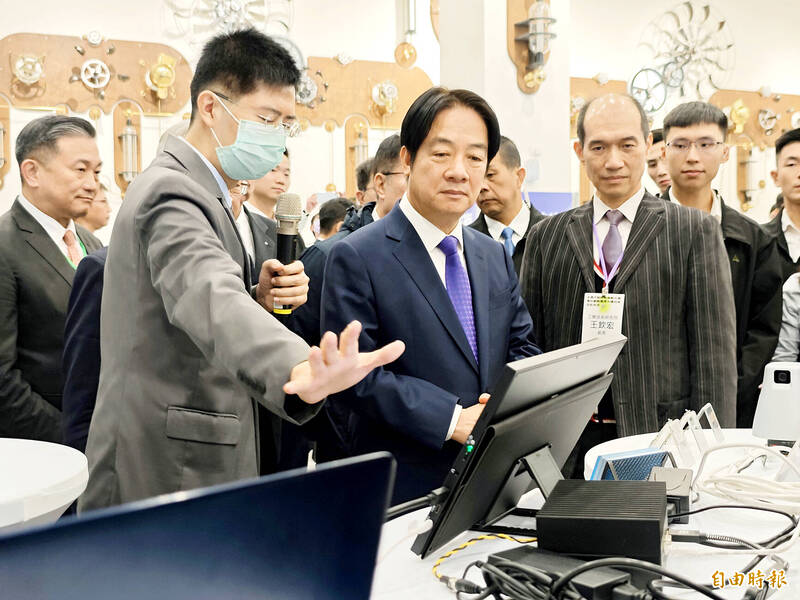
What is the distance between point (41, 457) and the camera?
62.7 inches

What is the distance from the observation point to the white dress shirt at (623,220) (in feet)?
8.96

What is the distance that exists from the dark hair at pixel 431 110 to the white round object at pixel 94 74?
4882mm

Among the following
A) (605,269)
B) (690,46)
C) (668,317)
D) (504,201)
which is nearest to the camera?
(668,317)

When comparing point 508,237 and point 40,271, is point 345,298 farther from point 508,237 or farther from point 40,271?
point 508,237

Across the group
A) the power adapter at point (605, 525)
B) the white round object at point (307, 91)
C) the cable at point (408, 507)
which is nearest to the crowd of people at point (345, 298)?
the cable at point (408, 507)

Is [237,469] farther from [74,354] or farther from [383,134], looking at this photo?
[383,134]

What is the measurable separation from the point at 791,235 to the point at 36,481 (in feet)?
11.7

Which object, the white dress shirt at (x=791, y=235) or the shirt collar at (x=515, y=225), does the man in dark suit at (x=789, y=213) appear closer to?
the white dress shirt at (x=791, y=235)

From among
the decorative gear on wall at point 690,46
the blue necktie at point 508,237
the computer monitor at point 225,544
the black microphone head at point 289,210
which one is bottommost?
the computer monitor at point 225,544

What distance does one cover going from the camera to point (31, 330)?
298 centimetres

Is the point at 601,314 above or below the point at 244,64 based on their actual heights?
below

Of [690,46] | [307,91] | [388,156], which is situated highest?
[690,46]

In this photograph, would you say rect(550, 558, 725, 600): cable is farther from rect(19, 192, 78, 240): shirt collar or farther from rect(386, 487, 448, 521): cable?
rect(19, 192, 78, 240): shirt collar

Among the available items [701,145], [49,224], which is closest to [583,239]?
[701,145]
